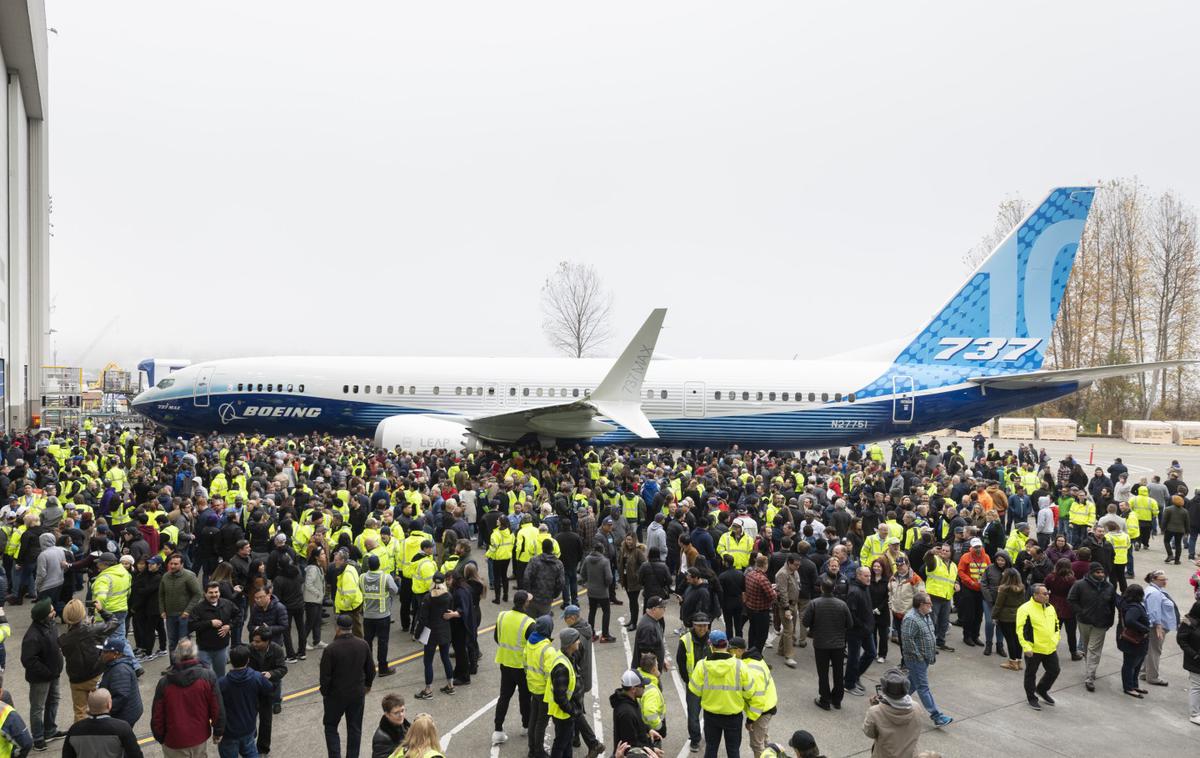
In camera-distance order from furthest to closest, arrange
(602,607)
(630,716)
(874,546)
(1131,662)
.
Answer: (874,546) → (602,607) → (1131,662) → (630,716)

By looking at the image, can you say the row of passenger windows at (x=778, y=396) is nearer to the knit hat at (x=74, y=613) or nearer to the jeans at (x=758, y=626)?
the jeans at (x=758, y=626)

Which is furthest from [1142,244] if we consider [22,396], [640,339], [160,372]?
[160,372]

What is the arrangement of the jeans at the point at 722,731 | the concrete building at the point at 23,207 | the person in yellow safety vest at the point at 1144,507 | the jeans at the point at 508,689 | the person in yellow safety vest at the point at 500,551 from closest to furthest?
the jeans at the point at 722,731 → the jeans at the point at 508,689 → the person in yellow safety vest at the point at 500,551 → the person in yellow safety vest at the point at 1144,507 → the concrete building at the point at 23,207

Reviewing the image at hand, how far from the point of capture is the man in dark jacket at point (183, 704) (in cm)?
575

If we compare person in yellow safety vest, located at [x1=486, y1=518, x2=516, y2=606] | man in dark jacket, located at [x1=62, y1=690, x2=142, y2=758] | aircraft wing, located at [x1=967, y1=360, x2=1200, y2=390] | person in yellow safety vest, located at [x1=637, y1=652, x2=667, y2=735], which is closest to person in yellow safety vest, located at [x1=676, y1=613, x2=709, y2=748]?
person in yellow safety vest, located at [x1=637, y1=652, x2=667, y2=735]

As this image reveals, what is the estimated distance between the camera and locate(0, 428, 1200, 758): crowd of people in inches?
244

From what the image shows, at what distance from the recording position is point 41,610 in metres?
6.60

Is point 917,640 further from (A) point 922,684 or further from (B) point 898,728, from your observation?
(B) point 898,728

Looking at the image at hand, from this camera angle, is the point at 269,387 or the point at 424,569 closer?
the point at 424,569

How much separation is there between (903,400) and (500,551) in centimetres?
1633

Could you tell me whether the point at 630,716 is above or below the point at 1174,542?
above

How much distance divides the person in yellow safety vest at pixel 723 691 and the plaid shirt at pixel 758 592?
8.26 feet

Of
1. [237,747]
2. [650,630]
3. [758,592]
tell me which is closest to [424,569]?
[237,747]

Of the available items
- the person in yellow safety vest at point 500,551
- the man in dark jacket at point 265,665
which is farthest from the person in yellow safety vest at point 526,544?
the man in dark jacket at point 265,665
